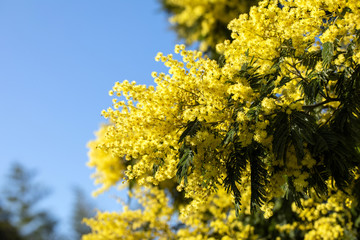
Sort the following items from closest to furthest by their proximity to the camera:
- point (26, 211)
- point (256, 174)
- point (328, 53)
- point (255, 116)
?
point (255, 116)
point (256, 174)
point (328, 53)
point (26, 211)

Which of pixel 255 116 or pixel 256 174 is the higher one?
pixel 255 116

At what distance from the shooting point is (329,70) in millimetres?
3275

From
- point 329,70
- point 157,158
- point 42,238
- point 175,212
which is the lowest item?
point 157,158

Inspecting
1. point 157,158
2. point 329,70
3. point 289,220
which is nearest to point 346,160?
point 329,70

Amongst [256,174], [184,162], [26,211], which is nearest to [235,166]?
[256,174]

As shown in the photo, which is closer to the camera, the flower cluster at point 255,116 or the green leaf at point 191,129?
the flower cluster at point 255,116

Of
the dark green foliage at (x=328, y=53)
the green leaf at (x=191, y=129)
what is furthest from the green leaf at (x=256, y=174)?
the dark green foliage at (x=328, y=53)

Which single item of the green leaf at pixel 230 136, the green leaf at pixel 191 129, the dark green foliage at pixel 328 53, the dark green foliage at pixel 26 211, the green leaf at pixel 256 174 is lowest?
the green leaf at pixel 256 174

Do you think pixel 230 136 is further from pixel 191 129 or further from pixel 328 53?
pixel 328 53

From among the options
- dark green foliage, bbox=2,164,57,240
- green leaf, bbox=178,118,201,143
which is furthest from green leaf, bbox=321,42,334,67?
dark green foliage, bbox=2,164,57,240

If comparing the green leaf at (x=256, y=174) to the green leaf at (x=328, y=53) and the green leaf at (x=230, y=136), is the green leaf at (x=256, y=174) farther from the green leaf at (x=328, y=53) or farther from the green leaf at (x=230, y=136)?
the green leaf at (x=328, y=53)

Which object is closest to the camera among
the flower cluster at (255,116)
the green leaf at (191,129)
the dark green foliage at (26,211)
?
the flower cluster at (255,116)

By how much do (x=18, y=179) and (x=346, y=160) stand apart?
108ft

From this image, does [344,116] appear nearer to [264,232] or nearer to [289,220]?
[289,220]
